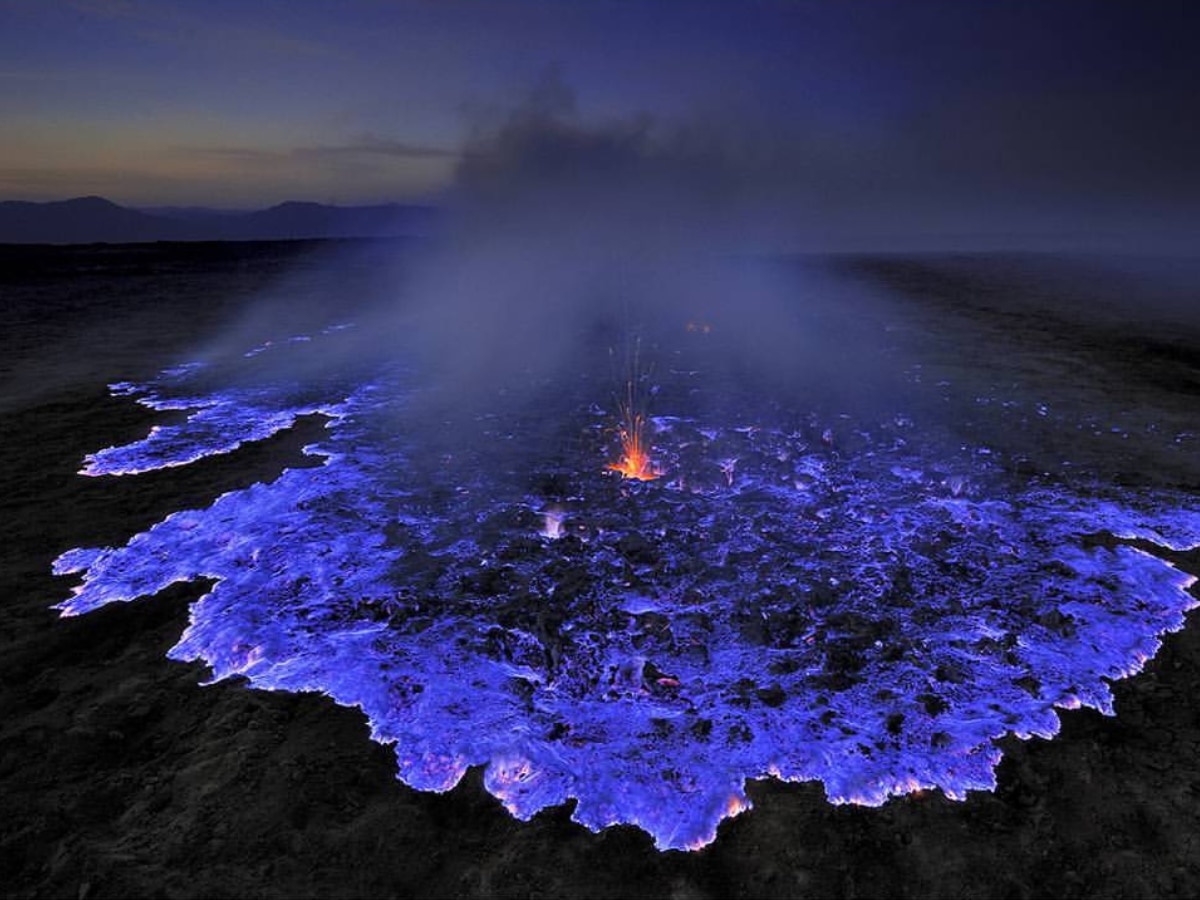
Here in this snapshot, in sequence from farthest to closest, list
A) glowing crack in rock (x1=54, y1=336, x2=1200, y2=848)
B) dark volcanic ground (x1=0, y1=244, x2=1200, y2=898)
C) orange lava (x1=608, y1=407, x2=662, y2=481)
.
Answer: orange lava (x1=608, y1=407, x2=662, y2=481) → glowing crack in rock (x1=54, y1=336, x2=1200, y2=848) → dark volcanic ground (x1=0, y1=244, x2=1200, y2=898)

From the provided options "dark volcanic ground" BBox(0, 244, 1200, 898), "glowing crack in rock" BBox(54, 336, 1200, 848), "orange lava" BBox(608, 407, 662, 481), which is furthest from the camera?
"orange lava" BBox(608, 407, 662, 481)

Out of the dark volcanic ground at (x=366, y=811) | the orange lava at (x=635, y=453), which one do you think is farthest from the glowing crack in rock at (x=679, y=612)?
the orange lava at (x=635, y=453)

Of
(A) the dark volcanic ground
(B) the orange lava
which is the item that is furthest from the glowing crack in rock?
(B) the orange lava

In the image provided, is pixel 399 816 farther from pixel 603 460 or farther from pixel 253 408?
pixel 253 408

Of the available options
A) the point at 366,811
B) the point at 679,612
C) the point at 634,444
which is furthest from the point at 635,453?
Result: the point at 366,811

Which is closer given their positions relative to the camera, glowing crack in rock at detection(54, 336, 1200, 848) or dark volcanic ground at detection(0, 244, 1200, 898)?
dark volcanic ground at detection(0, 244, 1200, 898)

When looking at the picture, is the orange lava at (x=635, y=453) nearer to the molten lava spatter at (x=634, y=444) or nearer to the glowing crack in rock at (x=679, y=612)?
the molten lava spatter at (x=634, y=444)

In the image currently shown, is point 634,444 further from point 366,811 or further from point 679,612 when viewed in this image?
point 366,811

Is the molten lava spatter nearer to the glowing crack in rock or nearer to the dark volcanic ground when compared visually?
the glowing crack in rock

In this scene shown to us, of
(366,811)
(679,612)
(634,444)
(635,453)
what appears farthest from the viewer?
(634,444)
